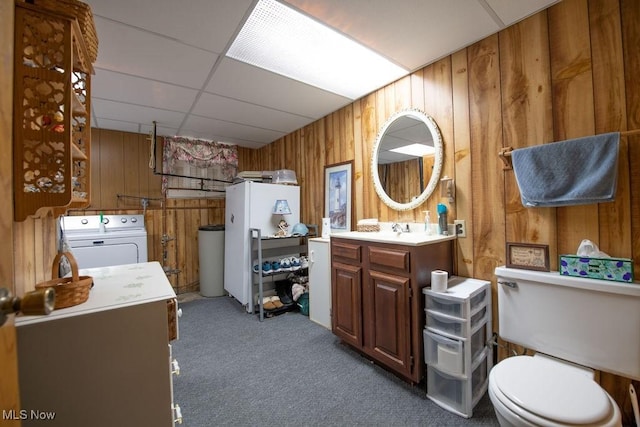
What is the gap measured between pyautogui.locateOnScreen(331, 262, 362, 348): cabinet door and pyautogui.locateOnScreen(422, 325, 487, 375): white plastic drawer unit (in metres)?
0.52

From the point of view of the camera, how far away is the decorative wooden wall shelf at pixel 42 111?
0.80m

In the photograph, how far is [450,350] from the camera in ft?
4.99

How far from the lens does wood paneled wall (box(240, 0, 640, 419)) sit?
130cm

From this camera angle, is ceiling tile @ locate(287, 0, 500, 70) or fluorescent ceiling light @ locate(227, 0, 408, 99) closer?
ceiling tile @ locate(287, 0, 500, 70)

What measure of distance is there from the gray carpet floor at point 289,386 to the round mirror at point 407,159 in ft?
4.38

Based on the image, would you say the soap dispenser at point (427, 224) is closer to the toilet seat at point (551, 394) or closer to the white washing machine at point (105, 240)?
the toilet seat at point (551, 394)

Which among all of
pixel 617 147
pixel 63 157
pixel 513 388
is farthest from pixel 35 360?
pixel 617 147

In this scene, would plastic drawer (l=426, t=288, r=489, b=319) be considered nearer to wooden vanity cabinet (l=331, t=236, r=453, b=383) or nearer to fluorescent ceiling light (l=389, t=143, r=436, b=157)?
wooden vanity cabinet (l=331, t=236, r=453, b=383)

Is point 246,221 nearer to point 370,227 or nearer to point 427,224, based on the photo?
point 370,227

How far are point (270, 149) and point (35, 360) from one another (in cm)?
370

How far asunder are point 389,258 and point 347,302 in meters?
0.59

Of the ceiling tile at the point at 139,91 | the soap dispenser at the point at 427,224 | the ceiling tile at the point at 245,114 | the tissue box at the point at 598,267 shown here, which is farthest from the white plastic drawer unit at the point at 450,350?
the ceiling tile at the point at 139,91

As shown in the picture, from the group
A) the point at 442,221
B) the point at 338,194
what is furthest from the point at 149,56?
the point at 442,221

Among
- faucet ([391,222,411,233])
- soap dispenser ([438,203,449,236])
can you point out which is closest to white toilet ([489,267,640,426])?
soap dispenser ([438,203,449,236])
